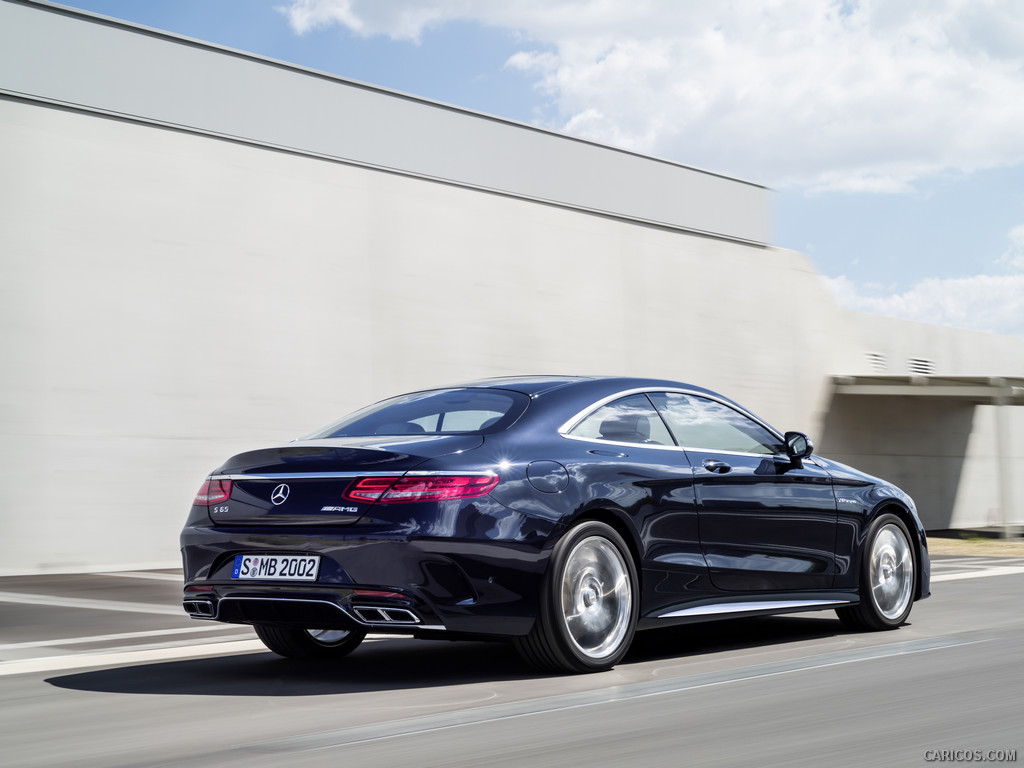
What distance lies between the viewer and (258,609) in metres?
5.64

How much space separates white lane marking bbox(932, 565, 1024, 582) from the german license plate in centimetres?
858

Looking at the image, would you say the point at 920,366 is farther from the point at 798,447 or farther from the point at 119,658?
the point at 119,658

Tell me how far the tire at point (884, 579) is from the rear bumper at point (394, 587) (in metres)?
2.94

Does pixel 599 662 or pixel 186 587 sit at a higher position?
pixel 186 587

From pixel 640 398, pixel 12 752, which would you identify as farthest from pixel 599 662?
pixel 12 752

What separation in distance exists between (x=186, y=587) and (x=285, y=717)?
1.22 metres

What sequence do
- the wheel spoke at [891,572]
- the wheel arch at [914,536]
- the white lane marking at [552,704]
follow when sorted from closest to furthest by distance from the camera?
the white lane marking at [552,704], the wheel spoke at [891,572], the wheel arch at [914,536]

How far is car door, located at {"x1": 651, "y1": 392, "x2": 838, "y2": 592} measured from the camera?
22.0ft

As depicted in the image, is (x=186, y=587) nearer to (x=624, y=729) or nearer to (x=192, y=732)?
(x=192, y=732)

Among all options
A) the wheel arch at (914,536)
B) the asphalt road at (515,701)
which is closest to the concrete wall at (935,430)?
the wheel arch at (914,536)

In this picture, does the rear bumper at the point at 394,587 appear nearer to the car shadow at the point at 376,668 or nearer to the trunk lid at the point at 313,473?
the trunk lid at the point at 313,473

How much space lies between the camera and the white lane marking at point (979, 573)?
12.7 metres

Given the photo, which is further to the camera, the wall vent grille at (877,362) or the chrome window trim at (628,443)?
the wall vent grille at (877,362)

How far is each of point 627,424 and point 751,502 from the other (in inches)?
36.4
